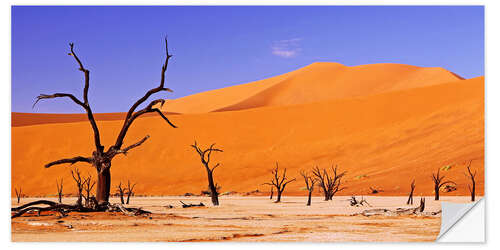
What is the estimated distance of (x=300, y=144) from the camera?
1890 inches

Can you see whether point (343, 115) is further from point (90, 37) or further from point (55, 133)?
point (90, 37)

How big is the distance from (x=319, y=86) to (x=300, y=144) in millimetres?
25524

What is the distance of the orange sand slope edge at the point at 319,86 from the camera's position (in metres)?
67.8

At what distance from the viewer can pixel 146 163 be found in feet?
141

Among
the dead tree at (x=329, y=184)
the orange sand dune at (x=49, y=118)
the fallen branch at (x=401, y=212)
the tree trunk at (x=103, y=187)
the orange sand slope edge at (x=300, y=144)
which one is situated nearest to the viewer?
the tree trunk at (x=103, y=187)

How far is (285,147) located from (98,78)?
32.8 metres

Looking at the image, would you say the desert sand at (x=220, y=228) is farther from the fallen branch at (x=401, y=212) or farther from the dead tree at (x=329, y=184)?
the dead tree at (x=329, y=184)

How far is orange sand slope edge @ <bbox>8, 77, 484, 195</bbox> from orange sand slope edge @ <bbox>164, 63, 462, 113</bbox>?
10800mm

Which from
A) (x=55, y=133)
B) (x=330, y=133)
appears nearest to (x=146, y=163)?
(x=55, y=133)

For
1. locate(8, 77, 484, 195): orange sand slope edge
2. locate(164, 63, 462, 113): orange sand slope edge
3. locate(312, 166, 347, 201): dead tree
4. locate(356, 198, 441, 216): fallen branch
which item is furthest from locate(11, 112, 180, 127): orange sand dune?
locate(356, 198, 441, 216): fallen branch

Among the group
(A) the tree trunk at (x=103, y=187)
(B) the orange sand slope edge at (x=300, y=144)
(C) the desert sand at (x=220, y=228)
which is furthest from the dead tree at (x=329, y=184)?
(A) the tree trunk at (x=103, y=187)

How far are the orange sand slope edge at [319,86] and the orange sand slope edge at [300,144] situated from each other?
10800 mm

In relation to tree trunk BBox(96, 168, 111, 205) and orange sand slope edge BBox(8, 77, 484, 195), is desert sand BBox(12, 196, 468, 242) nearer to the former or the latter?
tree trunk BBox(96, 168, 111, 205)
